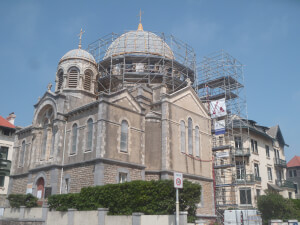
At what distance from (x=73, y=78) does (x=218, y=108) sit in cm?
1723

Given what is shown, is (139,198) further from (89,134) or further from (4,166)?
(4,166)

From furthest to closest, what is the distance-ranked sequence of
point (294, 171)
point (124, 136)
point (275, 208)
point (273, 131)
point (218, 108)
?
point (294, 171)
point (273, 131)
point (218, 108)
point (275, 208)
point (124, 136)

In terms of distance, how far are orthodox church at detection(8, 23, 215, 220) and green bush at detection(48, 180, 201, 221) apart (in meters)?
2.63

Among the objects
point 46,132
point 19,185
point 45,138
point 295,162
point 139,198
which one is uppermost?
point 295,162

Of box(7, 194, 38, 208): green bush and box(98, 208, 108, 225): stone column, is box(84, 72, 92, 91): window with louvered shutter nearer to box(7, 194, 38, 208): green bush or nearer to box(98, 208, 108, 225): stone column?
box(7, 194, 38, 208): green bush

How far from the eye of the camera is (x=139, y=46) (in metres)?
39.6

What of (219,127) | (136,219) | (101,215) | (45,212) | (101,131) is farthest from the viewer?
(219,127)

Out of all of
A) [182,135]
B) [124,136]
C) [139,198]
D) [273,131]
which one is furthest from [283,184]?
[139,198]

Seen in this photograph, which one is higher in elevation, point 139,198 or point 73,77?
point 73,77

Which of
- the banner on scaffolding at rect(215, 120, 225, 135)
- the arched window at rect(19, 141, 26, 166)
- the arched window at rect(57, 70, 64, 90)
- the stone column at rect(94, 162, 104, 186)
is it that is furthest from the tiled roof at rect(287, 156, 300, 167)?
the arched window at rect(19, 141, 26, 166)

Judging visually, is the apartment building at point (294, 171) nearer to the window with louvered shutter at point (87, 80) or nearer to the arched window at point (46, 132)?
the window with louvered shutter at point (87, 80)

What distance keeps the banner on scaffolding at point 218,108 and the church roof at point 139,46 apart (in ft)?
26.4

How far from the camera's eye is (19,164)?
34.0 meters

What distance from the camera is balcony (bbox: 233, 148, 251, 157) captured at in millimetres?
39062
